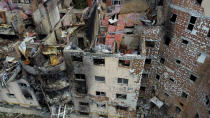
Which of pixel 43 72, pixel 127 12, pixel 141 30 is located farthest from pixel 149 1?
pixel 43 72

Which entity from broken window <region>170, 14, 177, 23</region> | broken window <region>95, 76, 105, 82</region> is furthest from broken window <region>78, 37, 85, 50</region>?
broken window <region>170, 14, 177, 23</region>

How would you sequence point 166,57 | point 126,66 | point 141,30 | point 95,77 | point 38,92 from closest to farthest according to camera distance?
point 126,66
point 95,77
point 141,30
point 166,57
point 38,92

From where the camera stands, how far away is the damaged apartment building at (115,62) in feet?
65.5

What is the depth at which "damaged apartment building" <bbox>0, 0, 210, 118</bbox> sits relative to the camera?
19953 millimetres

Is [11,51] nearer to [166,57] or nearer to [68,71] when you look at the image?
[68,71]

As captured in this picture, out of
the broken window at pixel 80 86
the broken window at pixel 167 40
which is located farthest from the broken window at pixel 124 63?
the broken window at pixel 167 40

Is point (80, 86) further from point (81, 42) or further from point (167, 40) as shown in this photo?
point (167, 40)

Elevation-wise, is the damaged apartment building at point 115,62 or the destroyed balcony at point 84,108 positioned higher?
the damaged apartment building at point 115,62

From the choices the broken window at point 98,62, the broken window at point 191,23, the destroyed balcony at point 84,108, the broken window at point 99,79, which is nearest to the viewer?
the broken window at point 191,23

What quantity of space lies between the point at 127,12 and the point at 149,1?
434 cm

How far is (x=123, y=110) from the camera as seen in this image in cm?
2516

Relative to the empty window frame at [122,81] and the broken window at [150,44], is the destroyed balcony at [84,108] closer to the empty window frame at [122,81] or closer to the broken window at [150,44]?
the empty window frame at [122,81]

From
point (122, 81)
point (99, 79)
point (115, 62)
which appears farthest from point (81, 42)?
point (122, 81)

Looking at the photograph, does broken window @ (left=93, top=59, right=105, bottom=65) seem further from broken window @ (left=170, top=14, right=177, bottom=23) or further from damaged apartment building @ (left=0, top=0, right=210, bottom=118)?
broken window @ (left=170, top=14, right=177, bottom=23)
